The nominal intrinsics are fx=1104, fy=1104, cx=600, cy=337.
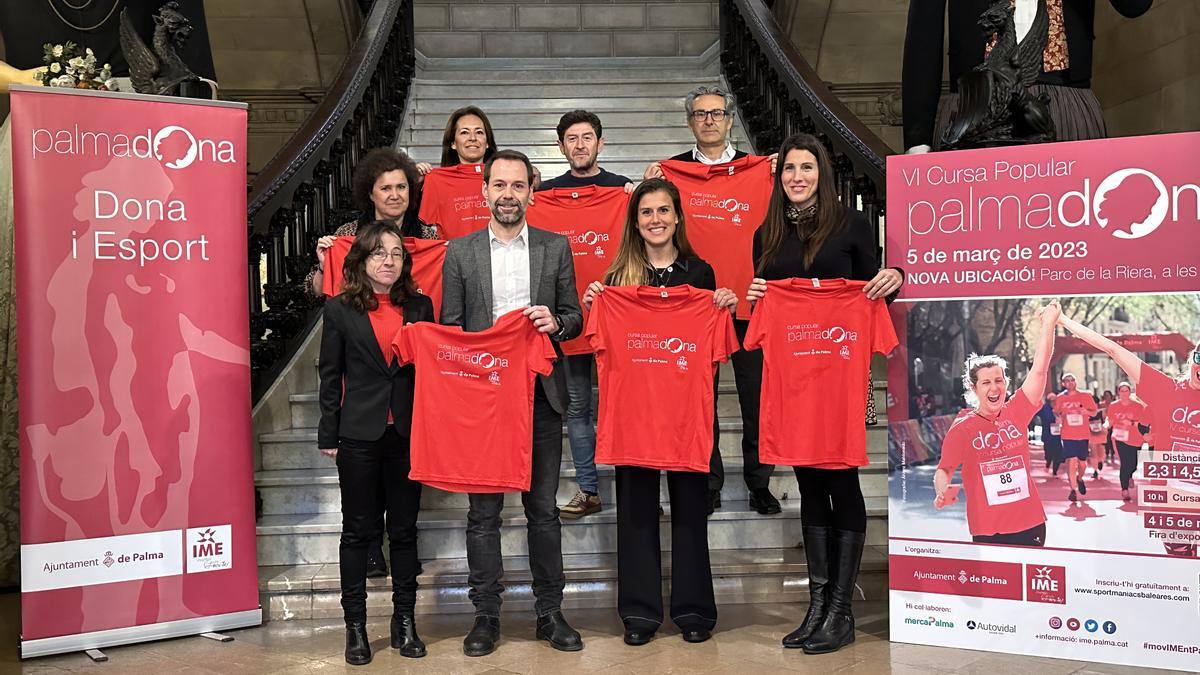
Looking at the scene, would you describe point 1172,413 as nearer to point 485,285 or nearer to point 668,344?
point 668,344

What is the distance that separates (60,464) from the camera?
4047 millimetres

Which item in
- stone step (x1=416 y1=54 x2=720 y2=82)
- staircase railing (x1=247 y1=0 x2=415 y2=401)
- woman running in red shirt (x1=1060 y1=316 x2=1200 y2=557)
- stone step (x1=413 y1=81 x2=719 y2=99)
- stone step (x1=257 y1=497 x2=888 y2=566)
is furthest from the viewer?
stone step (x1=416 y1=54 x2=720 y2=82)

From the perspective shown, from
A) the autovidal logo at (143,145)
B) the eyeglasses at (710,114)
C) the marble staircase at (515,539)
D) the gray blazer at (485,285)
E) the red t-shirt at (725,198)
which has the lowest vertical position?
the marble staircase at (515,539)

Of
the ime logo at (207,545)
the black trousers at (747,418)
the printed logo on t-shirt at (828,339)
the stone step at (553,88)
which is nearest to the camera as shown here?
the printed logo on t-shirt at (828,339)

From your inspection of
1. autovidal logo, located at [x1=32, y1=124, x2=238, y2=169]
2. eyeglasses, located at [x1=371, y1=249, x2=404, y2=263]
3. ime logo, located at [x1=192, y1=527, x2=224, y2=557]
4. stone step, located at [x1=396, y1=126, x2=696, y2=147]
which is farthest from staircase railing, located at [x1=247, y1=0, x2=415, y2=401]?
eyeglasses, located at [x1=371, y1=249, x2=404, y2=263]

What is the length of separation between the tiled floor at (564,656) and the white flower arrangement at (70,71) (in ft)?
7.33

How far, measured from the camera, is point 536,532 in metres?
4.02

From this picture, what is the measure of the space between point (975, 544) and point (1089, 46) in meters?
1.81

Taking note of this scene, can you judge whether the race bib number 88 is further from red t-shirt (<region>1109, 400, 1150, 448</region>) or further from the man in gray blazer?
the man in gray blazer

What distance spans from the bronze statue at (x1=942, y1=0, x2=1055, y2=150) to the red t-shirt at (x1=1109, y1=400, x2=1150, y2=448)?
0.96 metres

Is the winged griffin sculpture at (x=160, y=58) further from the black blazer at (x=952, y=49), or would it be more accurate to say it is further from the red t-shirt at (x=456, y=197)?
the black blazer at (x=952, y=49)

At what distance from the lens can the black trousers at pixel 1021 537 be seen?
376 centimetres

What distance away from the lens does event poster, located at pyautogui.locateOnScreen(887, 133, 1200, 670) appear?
3.63 metres

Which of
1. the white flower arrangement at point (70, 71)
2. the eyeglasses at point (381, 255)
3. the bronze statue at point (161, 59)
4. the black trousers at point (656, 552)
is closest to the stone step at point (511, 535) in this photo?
the black trousers at point (656, 552)
